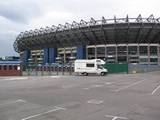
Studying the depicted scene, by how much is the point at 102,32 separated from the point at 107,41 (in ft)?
25.0

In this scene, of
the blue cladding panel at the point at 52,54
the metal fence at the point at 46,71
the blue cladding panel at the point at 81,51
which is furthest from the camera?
the blue cladding panel at the point at 52,54

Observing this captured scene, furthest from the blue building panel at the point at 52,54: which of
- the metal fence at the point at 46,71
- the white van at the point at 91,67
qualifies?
the white van at the point at 91,67

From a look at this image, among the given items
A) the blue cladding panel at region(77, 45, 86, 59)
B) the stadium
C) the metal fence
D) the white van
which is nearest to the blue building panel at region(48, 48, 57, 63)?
the stadium

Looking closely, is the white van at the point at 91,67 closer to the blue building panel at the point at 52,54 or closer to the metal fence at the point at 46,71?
the metal fence at the point at 46,71

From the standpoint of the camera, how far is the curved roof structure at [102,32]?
8494 centimetres

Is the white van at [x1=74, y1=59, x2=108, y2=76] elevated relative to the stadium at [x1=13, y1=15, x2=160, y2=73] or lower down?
lower down

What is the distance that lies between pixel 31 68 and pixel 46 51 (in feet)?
173

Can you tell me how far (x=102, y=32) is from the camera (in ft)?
289

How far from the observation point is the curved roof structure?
84938 mm

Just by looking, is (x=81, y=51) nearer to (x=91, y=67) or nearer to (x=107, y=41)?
(x=107, y=41)

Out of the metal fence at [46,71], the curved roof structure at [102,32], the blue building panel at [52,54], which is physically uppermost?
the curved roof structure at [102,32]

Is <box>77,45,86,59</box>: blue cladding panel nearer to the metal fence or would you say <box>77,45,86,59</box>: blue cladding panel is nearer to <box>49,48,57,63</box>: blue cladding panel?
<box>49,48,57,63</box>: blue cladding panel

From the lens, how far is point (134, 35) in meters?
90.2

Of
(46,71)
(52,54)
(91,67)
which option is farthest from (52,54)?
(91,67)
